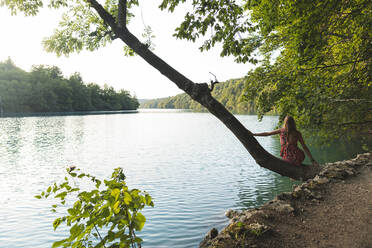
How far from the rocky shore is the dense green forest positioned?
7192 centimetres

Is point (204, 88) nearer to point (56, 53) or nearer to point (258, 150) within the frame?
point (258, 150)

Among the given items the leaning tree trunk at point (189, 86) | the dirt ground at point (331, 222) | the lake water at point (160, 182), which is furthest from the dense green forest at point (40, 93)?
the dirt ground at point (331, 222)

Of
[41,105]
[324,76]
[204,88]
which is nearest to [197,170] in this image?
[324,76]

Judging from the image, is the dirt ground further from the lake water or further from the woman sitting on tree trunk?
the lake water

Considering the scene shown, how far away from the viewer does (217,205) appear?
32.3ft

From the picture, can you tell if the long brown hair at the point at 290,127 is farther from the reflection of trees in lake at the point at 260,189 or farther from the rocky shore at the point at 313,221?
the reflection of trees in lake at the point at 260,189

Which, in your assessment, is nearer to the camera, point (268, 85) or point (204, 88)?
point (204, 88)

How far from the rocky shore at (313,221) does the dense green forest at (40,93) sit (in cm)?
7192

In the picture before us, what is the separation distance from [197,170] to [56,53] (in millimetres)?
11599

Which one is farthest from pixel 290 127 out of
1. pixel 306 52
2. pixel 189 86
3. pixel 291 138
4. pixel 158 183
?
pixel 158 183

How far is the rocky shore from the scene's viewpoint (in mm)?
4238

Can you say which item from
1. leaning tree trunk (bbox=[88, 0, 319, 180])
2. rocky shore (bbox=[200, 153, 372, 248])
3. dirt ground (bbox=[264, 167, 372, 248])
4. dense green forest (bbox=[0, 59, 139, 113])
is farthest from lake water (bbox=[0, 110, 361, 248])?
dense green forest (bbox=[0, 59, 139, 113])

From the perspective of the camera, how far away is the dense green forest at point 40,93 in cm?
8681

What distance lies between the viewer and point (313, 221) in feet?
16.5
